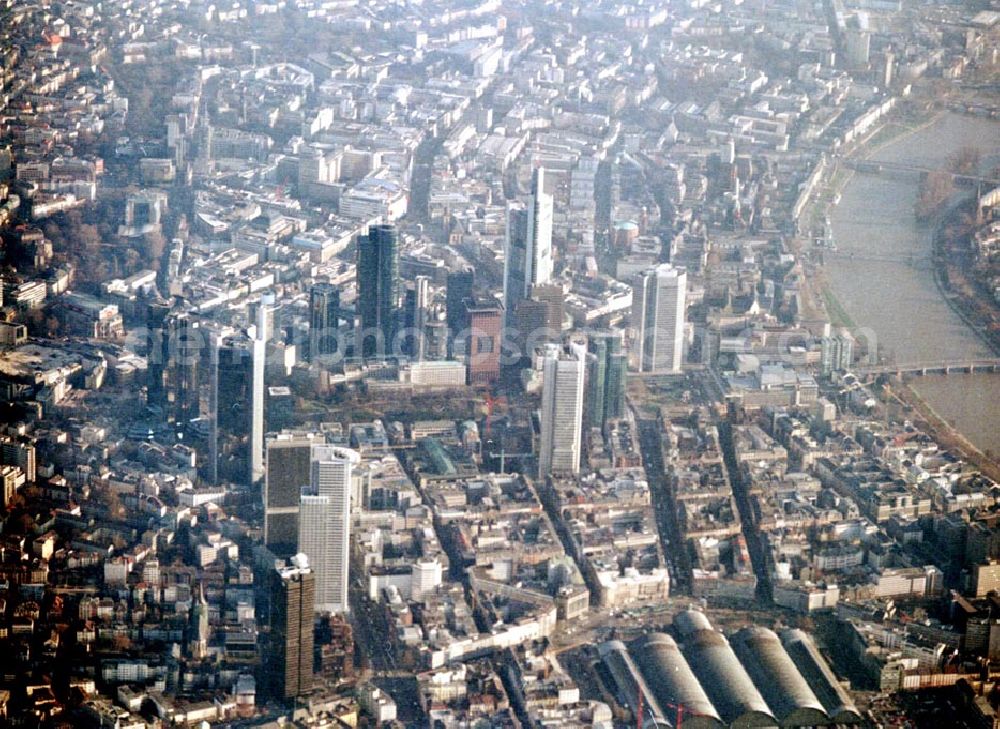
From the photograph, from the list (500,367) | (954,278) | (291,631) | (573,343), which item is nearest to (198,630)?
(291,631)

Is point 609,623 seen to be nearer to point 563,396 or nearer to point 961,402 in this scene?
point 563,396

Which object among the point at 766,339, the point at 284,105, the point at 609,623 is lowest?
the point at 609,623

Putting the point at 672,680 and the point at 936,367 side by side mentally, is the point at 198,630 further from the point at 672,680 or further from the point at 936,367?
the point at 936,367

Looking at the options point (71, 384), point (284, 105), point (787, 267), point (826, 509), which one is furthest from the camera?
point (284, 105)

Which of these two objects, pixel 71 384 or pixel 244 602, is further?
pixel 71 384

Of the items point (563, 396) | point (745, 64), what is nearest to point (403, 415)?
point (563, 396)

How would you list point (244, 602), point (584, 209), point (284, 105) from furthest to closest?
point (284, 105)
point (584, 209)
point (244, 602)
